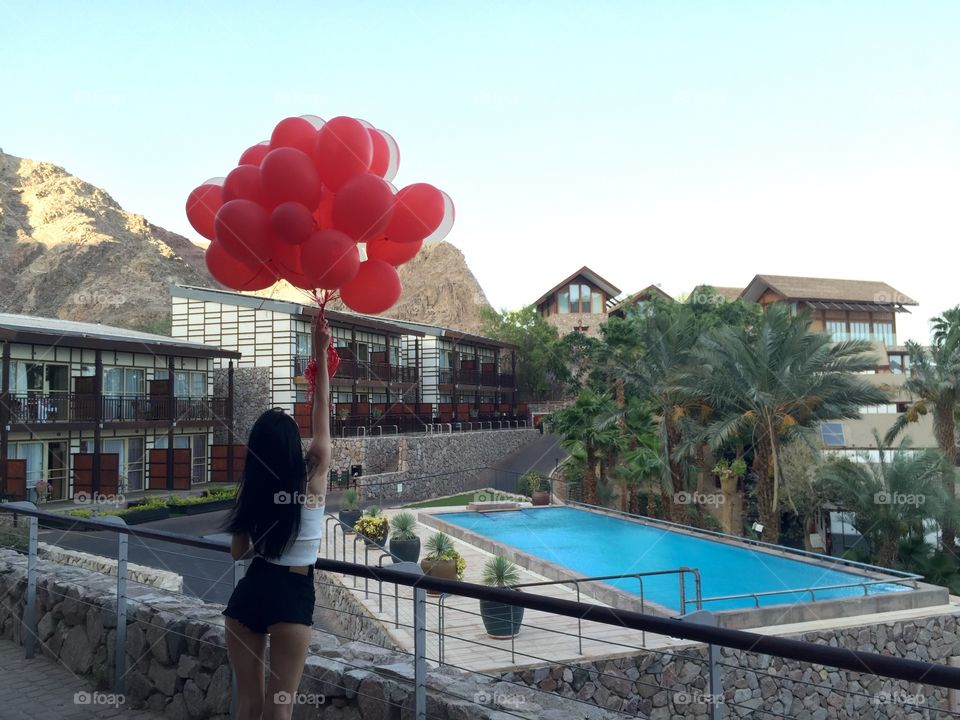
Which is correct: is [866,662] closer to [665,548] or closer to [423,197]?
[423,197]

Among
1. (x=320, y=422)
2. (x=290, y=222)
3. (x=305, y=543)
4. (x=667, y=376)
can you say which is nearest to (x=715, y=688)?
(x=305, y=543)

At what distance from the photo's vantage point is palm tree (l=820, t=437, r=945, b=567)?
A: 21.4 meters

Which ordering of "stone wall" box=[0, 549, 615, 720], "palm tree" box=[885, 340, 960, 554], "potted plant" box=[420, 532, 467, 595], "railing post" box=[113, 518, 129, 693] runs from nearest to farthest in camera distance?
"stone wall" box=[0, 549, 615, 720], "railing post" box=[113, 518, 129, 693], "potted plant" box=[420, 532, 467, 595], "palm tree" box=[885, 340, 960, 554]

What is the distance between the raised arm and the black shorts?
0.32 meters

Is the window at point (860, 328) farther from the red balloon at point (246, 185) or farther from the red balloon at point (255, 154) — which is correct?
the red balloon at point (246, 185)

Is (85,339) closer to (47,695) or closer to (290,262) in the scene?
(47,695)

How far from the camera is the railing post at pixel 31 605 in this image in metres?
5.48

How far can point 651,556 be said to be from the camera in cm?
2036

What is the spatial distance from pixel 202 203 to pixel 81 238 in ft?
362

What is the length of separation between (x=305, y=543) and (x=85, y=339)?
26.0 m

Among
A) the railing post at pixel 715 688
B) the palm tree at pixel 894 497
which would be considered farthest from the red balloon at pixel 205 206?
the palm tree at pixel 894 497

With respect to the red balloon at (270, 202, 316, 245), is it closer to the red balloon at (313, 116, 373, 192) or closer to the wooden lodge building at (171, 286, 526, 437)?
the red balloon at (313, 116, 373, 192)

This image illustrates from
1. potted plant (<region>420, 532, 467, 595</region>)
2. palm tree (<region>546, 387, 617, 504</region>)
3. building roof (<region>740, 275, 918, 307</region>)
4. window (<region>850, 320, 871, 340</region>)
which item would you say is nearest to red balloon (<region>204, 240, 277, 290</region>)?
potted plant (<region>420, 532, 467, 595</region>)

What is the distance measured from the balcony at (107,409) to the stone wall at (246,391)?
7.76 ft
